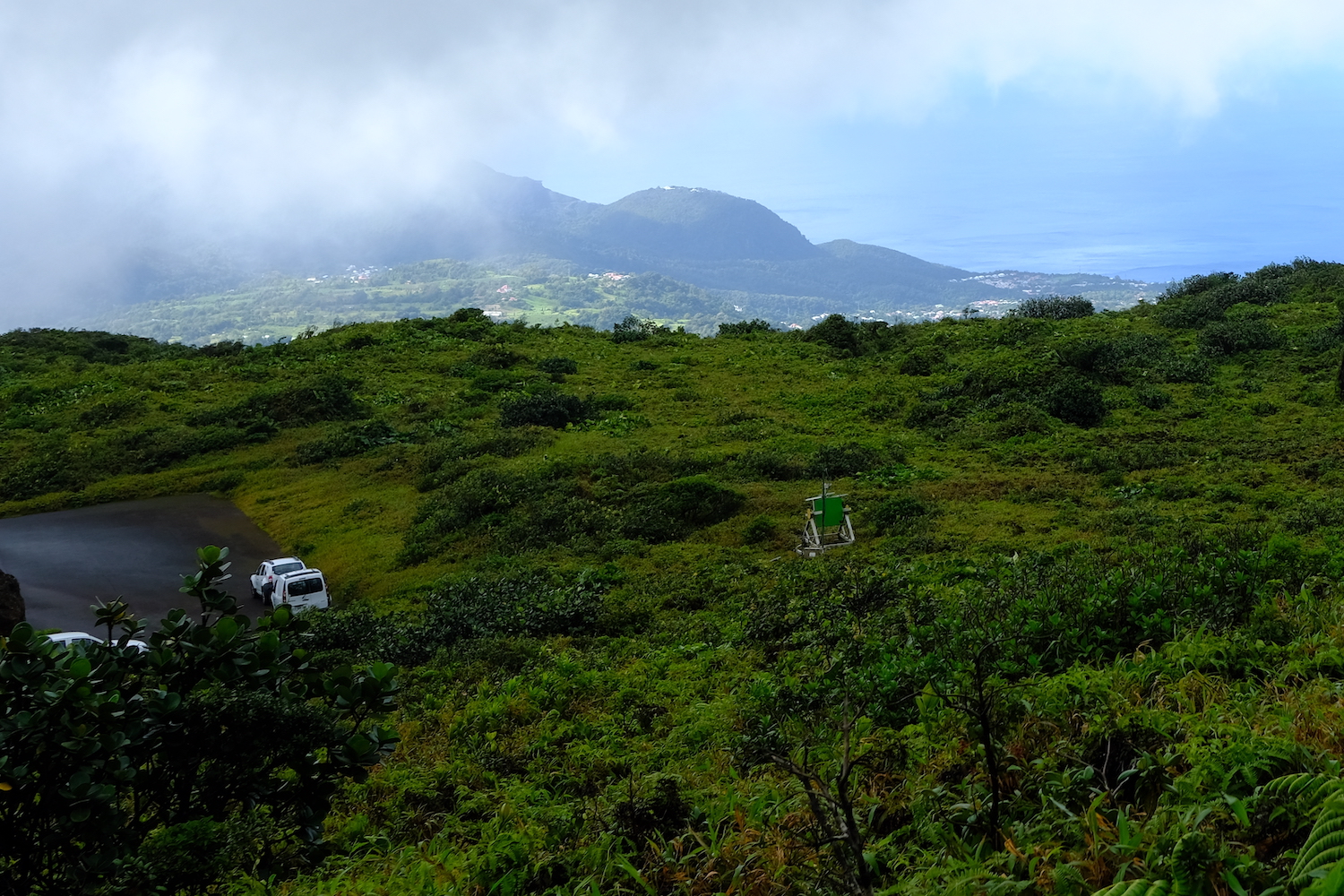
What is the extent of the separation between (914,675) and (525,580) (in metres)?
8.80

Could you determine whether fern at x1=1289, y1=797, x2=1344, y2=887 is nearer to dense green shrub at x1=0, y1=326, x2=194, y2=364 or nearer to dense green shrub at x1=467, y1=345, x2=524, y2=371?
dense green shrub at x1=467, y1=345, x2=524, y2=371

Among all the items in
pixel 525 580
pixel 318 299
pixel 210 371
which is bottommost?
pixel 525 580

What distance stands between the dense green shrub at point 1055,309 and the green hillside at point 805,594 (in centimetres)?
623

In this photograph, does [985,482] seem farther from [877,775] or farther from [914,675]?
[877,775]

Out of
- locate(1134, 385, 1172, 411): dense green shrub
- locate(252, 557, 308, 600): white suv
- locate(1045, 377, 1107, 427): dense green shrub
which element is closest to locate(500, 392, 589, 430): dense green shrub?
locate(252, 557, 308, 600): white suv

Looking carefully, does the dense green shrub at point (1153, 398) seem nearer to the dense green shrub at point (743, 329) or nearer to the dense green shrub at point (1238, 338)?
the dense green shrub at point (1238, 338)

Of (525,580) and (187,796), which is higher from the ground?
(187,796)

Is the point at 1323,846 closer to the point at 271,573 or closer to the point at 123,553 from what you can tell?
the point at 271,573

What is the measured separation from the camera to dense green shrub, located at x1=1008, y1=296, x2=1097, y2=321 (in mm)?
42156

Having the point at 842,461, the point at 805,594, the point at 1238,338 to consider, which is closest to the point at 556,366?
the point at 842,461

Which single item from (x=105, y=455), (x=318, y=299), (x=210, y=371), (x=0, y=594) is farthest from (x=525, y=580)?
(x=318, y=299)

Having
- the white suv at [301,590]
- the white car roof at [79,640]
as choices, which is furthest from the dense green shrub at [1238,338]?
the white car roof at [79,640]

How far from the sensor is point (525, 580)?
14305mm

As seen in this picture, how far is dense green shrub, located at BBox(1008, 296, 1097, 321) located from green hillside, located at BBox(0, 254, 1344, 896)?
20.5ft
